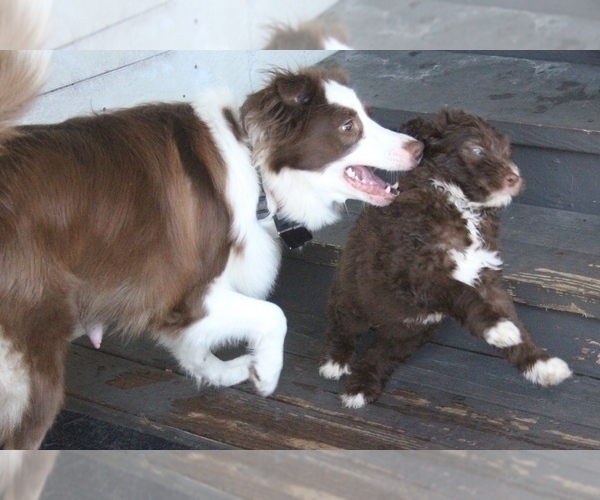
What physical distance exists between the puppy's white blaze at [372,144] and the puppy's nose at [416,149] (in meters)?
0.01

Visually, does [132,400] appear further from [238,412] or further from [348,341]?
[348,341]

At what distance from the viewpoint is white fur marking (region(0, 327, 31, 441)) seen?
192 cm

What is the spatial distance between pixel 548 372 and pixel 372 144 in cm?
93

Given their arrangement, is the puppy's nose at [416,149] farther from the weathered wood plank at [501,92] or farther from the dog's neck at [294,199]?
the weathered wood plank at [501,92]

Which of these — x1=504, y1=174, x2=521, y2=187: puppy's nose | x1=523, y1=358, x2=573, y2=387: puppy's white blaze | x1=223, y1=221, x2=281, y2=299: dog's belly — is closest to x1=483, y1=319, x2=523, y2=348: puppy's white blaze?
x1=523, y1=358, x2=573, y2=387: puppy's white blaze

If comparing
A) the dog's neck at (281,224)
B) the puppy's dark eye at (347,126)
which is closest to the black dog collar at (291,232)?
the dog's neck at (281,224)

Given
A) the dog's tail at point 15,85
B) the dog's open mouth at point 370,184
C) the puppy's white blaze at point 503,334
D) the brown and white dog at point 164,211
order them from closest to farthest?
the dog's tail at point 15,85, the brown and white dog at point 164,211, the puppy's white blaze at point 503,334, the dog's open mouth at point 370,184

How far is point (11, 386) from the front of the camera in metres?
1.96

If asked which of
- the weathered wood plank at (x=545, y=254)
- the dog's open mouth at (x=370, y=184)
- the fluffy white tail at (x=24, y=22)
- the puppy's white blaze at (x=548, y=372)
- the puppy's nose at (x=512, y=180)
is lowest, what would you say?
the weathered wood plank at (x=545, y=254)

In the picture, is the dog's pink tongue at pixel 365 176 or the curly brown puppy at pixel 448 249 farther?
the dog's pink tongue at pixel 365 176

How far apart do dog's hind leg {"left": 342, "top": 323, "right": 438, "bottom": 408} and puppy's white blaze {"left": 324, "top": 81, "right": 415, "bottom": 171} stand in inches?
22.2

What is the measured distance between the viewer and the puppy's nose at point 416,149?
225 centimetres

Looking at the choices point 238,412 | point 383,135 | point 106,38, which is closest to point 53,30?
point 106,38

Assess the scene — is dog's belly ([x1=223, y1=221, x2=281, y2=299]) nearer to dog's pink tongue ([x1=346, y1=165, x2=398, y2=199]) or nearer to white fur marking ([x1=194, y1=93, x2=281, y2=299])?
white fur marking ([x1=194, y1=93, x2=281, y2=299])
